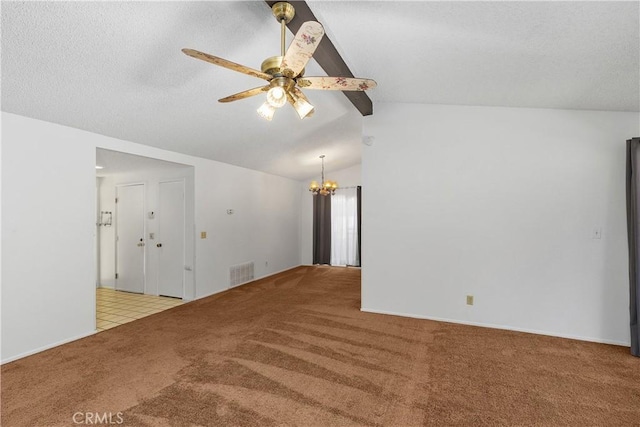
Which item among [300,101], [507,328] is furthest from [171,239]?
[507,328]

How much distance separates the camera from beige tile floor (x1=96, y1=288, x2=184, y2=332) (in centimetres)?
399

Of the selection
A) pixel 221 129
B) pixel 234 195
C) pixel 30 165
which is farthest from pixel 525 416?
pixel 234 195

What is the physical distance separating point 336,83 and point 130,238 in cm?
531

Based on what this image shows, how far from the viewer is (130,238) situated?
5.62m

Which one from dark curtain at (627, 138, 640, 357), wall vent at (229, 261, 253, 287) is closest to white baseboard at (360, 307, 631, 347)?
dark curtain at (627, 138, 640, 357)

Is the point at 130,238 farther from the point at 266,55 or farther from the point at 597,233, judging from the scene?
the point at 597,233

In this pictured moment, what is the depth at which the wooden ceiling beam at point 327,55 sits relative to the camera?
2.06 m

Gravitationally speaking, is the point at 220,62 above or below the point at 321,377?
above

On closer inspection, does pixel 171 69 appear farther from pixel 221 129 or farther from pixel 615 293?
pixel 615 293

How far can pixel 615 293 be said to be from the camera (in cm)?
327

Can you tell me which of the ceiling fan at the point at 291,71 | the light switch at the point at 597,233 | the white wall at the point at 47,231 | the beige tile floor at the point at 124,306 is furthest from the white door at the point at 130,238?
the light switch at the point at 597,233

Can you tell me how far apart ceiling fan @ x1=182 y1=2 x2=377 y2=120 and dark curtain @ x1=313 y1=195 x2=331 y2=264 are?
6135 millimetres

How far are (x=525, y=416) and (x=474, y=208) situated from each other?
7.62ft

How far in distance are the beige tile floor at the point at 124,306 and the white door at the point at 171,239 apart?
25cm
